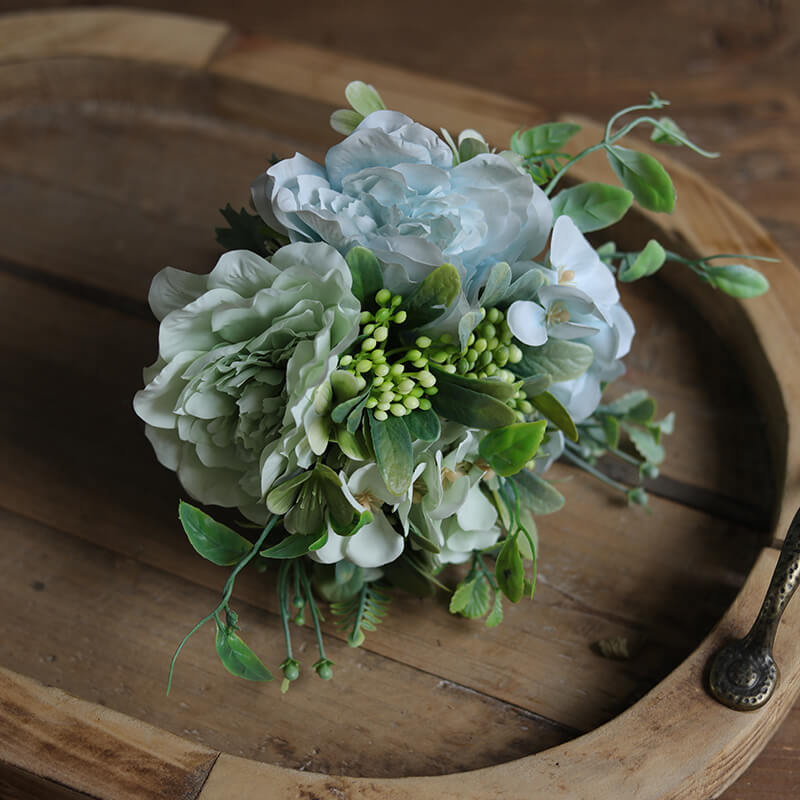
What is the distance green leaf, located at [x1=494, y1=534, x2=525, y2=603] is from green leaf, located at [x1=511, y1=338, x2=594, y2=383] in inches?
4.2

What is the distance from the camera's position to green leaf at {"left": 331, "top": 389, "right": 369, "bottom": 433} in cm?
53

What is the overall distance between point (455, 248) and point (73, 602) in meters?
0.38

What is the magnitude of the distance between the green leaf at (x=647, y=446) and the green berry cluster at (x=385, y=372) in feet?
0.88

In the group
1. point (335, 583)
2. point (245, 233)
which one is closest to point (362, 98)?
point (245, 233)

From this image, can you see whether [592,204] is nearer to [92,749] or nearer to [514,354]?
[514,354]

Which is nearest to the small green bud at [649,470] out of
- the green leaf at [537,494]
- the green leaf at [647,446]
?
the green leaf at [647,446]

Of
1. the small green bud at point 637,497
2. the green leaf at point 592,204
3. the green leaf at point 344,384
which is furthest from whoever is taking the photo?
the small green bud at point 637,497

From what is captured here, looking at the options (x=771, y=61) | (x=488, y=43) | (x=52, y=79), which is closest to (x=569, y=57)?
(x=488, y=43)

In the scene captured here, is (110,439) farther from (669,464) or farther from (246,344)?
(669,464)

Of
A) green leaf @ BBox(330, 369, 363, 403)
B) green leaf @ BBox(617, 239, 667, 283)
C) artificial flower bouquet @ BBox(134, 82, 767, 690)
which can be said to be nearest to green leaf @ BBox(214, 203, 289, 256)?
artificial flower bouquet @ BBox(134, 82, 767, 690)

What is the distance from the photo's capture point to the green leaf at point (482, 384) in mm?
537

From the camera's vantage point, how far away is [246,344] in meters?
0.55

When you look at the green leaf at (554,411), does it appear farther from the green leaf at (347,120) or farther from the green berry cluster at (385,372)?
the green leaf at (347,120)

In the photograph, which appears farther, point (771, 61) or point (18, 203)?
point (771, 61)
